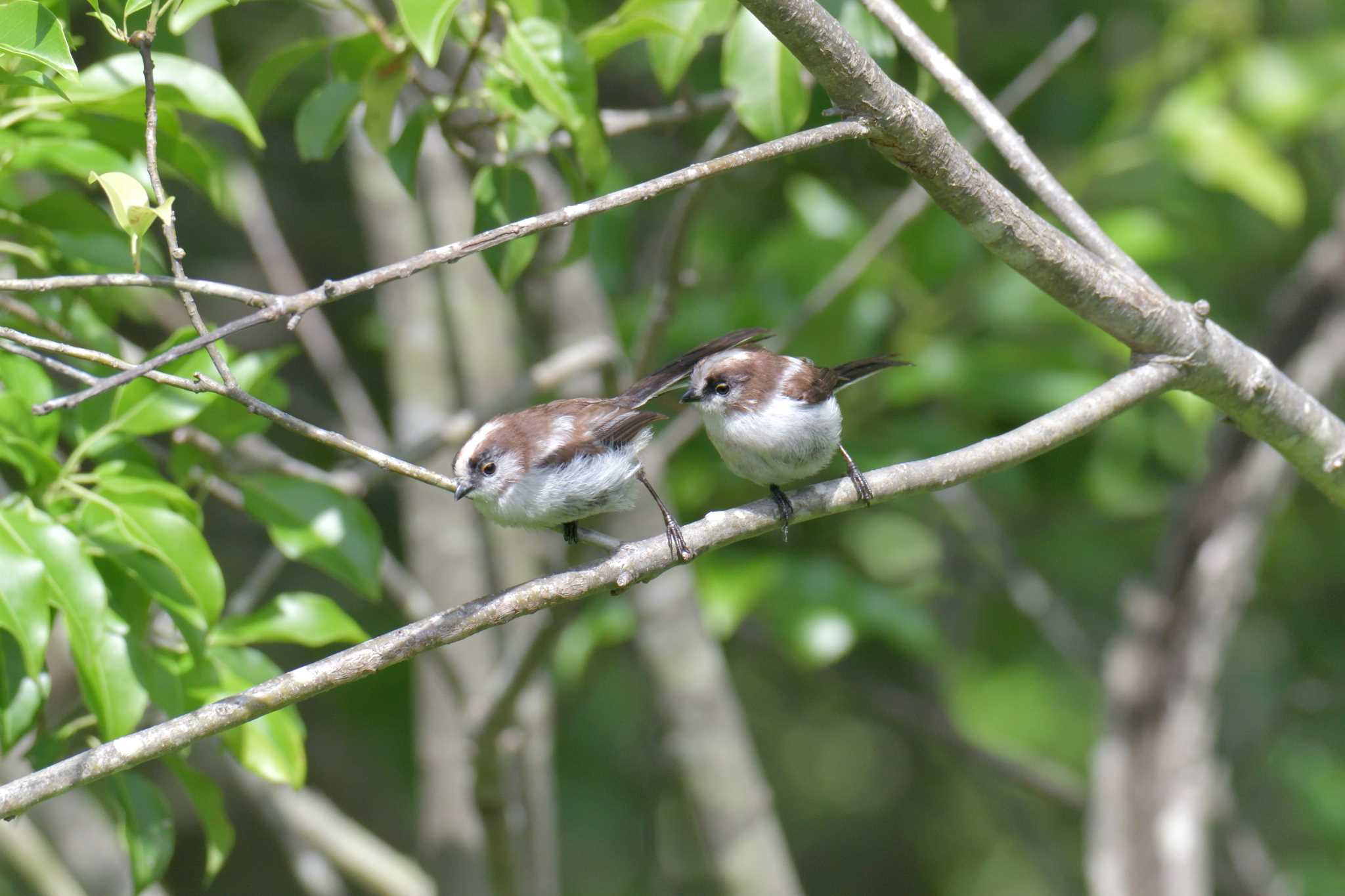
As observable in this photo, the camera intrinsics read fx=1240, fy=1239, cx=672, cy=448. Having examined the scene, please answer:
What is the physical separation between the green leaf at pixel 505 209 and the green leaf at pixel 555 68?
0.29 meters

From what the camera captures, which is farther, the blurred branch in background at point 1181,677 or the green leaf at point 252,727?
the blurred branch in background at point 1181,677

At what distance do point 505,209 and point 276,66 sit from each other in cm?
78

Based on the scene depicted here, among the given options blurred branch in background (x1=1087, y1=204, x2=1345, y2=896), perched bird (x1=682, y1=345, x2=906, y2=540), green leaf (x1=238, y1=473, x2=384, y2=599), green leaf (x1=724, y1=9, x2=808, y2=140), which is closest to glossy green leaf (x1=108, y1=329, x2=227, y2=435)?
green leaf (x1=238, y1=473, x2=384, y2=599)

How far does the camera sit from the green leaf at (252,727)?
2.71m

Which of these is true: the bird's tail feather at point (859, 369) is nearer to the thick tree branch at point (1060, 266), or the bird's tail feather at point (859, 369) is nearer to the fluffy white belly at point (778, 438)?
the fluffy white belly at point (778, 438)

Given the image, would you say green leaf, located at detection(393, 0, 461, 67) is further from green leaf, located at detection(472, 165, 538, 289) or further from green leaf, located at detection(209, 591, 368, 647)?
green leaf, located at detection(209, 591, 368, 647)

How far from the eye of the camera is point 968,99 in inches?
111

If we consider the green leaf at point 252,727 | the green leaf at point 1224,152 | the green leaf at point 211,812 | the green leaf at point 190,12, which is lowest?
the green leaf at point 211,812

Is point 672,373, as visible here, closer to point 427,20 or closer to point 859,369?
point 859,369

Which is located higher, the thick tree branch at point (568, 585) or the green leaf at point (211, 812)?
the thick tree branch at point (568, 585)

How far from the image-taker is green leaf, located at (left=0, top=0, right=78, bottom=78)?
215 centimetres

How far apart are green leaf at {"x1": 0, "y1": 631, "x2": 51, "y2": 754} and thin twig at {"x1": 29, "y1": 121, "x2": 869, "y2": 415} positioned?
A: 33.7 inches

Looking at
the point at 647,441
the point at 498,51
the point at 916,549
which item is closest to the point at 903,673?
the point at 916,549

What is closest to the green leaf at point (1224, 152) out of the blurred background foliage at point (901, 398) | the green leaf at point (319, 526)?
the blurred background foliage at point (901, 398)
